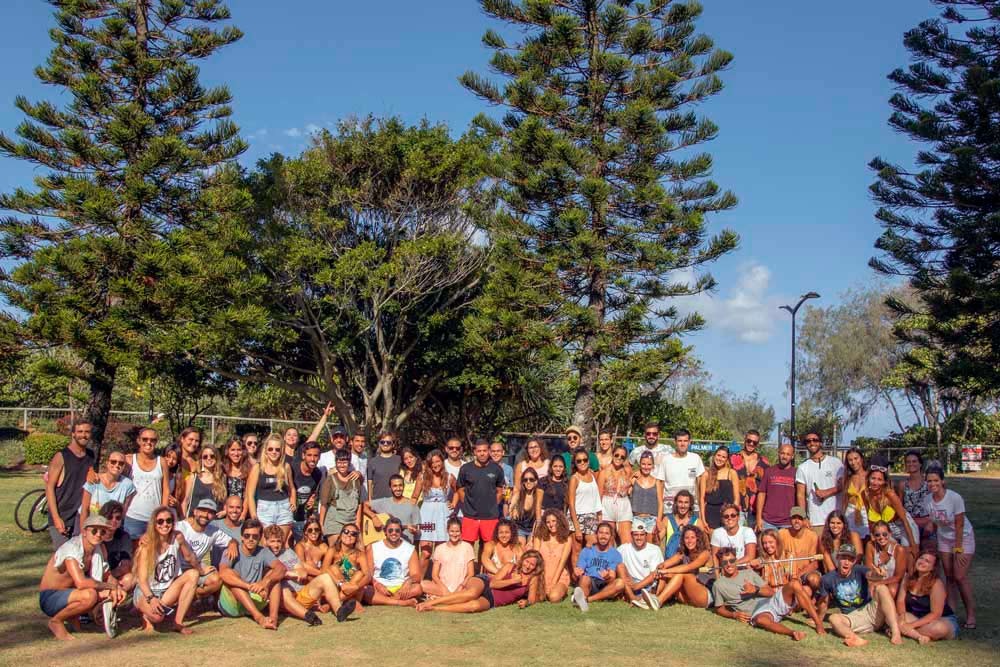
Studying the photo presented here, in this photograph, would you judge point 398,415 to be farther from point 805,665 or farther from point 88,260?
point 805,665

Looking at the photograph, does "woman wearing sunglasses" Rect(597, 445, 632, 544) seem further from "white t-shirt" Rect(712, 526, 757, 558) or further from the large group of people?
"white t-shirt" Rect(712, 526, 757, 558)

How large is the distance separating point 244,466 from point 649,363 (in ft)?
36.3

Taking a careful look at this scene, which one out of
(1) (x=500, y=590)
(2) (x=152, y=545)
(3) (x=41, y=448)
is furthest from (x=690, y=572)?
(3) (x=41, y=448)

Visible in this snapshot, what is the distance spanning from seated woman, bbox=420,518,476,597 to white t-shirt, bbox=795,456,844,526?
10.2 ft

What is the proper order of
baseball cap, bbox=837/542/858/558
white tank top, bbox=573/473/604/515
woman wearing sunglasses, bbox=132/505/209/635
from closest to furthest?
1. woman wearing sunglasses, bbox=132/505/209/635
2. baseball cap, bbox=837/542/858/558
3. white tank top, bbox=573/473/604/515

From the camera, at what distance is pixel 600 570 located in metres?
8.19

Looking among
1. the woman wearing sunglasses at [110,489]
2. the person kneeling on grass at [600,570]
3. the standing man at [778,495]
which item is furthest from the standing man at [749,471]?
the woman wearing sunglasses at [110,489]

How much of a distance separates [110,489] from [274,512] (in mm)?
1339

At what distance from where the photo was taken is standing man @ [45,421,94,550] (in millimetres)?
7543

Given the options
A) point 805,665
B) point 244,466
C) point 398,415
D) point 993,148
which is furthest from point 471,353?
point 805,665

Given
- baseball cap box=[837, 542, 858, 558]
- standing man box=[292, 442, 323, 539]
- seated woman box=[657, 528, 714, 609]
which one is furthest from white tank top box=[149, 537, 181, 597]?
baseball cap box=[837, 542, 858, 558]

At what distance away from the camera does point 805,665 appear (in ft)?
20.3

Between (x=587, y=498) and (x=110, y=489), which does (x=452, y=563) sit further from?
(x=110, y=489)

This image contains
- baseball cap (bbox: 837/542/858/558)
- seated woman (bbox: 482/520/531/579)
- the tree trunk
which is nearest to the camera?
baseball cap (bbox: 837/542/858/558)
